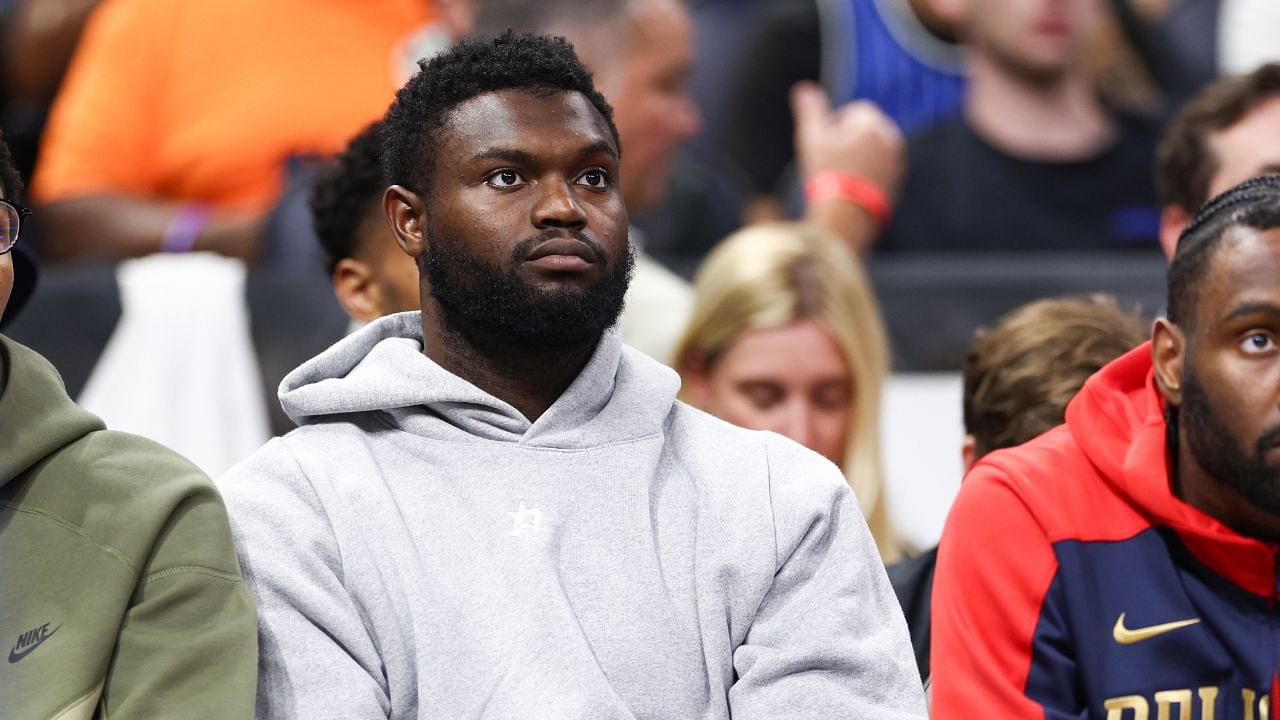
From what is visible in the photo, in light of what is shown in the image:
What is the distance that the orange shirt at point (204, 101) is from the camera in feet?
13.6

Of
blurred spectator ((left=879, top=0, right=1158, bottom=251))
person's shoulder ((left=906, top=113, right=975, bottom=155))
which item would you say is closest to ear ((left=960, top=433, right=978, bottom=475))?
blurred spectator ((left=879, top=0, right=1158, bottom=251))

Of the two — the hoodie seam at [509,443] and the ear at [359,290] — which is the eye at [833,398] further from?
the hoodie seam at [509,443]

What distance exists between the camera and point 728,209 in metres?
4.30

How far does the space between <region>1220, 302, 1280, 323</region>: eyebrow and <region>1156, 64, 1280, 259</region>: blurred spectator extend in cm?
100

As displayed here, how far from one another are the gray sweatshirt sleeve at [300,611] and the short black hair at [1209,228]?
1.05m

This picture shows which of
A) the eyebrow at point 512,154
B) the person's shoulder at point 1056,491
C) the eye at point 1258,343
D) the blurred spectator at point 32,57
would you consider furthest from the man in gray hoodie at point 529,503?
the blurred spectator at point 32,57

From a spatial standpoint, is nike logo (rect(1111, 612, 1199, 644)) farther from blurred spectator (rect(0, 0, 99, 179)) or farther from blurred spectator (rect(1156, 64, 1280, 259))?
blurred spectator (rect(0, 0, 99, 179))

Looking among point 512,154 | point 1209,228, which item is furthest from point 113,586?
point 1209,228

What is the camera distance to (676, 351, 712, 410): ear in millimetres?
3289

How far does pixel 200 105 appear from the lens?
4172 mm

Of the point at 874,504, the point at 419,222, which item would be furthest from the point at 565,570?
the point at 874,504

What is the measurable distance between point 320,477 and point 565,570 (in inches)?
11.0

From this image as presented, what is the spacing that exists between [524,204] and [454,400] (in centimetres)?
23

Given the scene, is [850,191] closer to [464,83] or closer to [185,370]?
[185,370]
